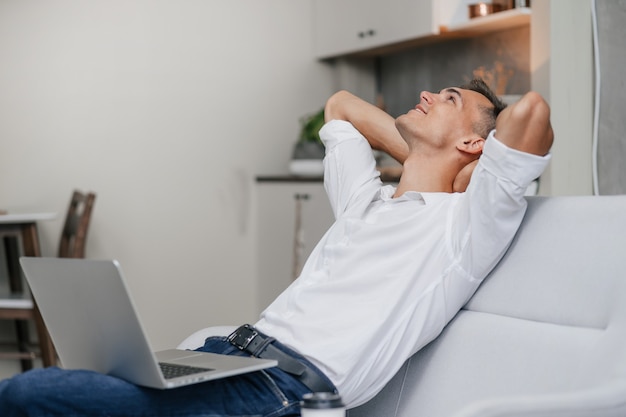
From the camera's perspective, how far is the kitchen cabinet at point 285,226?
4562 millimetres

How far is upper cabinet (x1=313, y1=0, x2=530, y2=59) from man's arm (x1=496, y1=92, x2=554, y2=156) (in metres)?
2.37

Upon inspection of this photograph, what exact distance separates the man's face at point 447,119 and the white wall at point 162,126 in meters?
2.90

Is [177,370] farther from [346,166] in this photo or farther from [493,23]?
[493,23]

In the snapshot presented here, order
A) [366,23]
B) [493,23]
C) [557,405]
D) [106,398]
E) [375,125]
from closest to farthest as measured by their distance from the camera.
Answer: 1. [557,405]
2. [106,398]
3. [375,125]
4. [493,23]
5. [366,23]

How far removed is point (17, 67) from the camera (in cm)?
441

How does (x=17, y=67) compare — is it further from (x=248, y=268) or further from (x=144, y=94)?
(x=248, y=268)

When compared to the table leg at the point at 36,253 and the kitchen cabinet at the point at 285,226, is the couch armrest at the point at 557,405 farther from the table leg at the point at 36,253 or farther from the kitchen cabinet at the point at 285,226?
the kitchen cabinet at the point at 285,226

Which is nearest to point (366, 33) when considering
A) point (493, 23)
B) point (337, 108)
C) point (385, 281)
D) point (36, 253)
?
point (493, 23)

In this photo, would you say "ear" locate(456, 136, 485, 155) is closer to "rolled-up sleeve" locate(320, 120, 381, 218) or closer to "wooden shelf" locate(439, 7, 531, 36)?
"rolled-up sleeve" locate(320, 120, 381, 218)

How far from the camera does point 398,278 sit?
175 centimetres

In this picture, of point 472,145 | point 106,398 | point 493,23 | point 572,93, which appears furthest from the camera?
point 493,23

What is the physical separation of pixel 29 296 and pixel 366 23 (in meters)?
2.23

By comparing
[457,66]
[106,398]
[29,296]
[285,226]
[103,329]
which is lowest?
[29,296]

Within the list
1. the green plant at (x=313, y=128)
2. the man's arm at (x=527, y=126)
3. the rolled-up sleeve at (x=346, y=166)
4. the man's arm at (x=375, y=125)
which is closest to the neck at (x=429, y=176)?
the rolled-up sleeve at (x=346, y=166)
